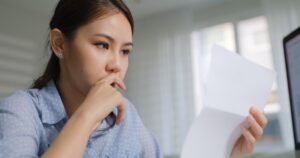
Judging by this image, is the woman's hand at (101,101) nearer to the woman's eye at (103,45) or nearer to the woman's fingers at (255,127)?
the woman's eye at (103,45)

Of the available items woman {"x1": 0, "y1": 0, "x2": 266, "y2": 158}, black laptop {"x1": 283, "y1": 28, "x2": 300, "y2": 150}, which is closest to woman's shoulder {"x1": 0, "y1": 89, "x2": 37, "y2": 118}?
woman {"x1": 0, "y1": 0, "x2": 266, "y2": 158}

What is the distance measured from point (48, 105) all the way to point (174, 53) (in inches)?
110

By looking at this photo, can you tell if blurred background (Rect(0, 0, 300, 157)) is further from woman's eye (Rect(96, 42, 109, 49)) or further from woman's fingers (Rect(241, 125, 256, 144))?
woman's eye (Rect(96, 42, 109, 49))

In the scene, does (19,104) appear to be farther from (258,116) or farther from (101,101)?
(258,116)

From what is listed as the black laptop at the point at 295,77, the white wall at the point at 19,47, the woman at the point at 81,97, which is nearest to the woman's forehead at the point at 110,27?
the woman at the point at 81,97

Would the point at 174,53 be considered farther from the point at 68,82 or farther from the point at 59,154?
the point at 59,154

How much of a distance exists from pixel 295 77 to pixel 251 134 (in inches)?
9.6

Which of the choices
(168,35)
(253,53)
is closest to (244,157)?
(253,53)

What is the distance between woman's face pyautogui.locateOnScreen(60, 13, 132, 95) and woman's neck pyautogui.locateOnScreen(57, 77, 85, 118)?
4 cm

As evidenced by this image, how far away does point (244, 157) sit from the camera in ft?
2.95

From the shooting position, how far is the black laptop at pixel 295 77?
0.91 metres

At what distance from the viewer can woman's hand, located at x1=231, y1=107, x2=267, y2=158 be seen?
0.74 meters

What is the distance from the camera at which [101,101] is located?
67 centimetres

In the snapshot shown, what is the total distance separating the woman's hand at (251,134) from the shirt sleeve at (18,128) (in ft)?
1.44
